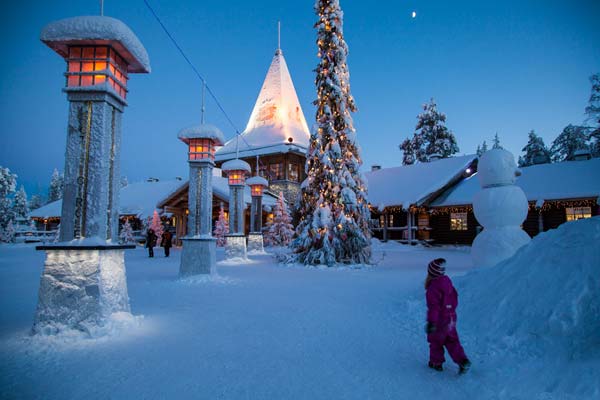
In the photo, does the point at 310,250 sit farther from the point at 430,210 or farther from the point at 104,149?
the point at 430,210

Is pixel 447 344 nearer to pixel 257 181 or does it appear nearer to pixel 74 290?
pixel 74 290

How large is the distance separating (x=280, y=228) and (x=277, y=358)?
79.8ft

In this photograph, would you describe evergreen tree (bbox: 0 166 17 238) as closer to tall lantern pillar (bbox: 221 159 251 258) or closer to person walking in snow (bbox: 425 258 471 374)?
tall lantern pillar (bbox: 221 159 251 258)

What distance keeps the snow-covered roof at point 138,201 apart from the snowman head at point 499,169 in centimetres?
2858

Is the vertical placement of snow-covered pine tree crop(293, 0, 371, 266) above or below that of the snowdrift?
above

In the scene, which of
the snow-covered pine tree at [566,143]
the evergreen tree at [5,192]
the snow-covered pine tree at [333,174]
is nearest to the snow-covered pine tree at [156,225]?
the evergreen tree at [5,192]

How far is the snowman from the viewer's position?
855 centimetres

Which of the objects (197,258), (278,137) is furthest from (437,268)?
(278,137)

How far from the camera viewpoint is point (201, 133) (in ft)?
36.4

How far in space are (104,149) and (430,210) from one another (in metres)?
23.5

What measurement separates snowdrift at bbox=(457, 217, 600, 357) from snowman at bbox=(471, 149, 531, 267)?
337cm

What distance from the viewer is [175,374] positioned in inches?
139

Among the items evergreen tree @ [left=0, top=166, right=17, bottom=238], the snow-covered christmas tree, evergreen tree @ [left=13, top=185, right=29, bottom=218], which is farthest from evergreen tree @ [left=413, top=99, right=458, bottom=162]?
evergreen tree @ [left=13, top=185, right=29, bottom=218]

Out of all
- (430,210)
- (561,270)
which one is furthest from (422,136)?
(561,270)
